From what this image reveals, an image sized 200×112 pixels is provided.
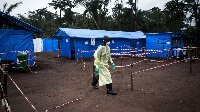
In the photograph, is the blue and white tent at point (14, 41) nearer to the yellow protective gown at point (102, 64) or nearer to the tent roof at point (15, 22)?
the tent roof at point (15, 22)

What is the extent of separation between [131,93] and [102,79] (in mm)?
1191

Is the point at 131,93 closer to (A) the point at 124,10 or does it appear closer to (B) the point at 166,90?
(B) the point at 166,90

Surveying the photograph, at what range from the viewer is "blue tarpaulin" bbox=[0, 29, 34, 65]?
10.3m

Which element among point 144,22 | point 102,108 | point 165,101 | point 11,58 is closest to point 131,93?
point 165,101

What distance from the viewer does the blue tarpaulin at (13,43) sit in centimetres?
1027

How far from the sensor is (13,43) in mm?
10609

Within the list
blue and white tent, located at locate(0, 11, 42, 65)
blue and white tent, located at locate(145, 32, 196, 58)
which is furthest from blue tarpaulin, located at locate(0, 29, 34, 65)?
blue and white tent, located at locate(145, 32, 196, 58)

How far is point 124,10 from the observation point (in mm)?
34375

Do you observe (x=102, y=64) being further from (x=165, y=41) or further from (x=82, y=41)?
(x=165, y=41)

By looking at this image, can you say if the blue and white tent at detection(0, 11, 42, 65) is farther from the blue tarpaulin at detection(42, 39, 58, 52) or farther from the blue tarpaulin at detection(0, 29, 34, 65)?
the blue tarpaulin at detection(42, 39, 58, 52)

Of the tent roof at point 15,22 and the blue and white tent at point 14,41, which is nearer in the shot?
the tent roof at point 15,22

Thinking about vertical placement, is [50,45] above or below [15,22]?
below

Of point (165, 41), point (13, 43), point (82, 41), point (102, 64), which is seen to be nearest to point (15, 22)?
point (13, 43)

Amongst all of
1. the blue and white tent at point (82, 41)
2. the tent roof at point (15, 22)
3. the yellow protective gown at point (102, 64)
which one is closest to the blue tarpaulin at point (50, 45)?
the blue and white tent at point (82, 41)
